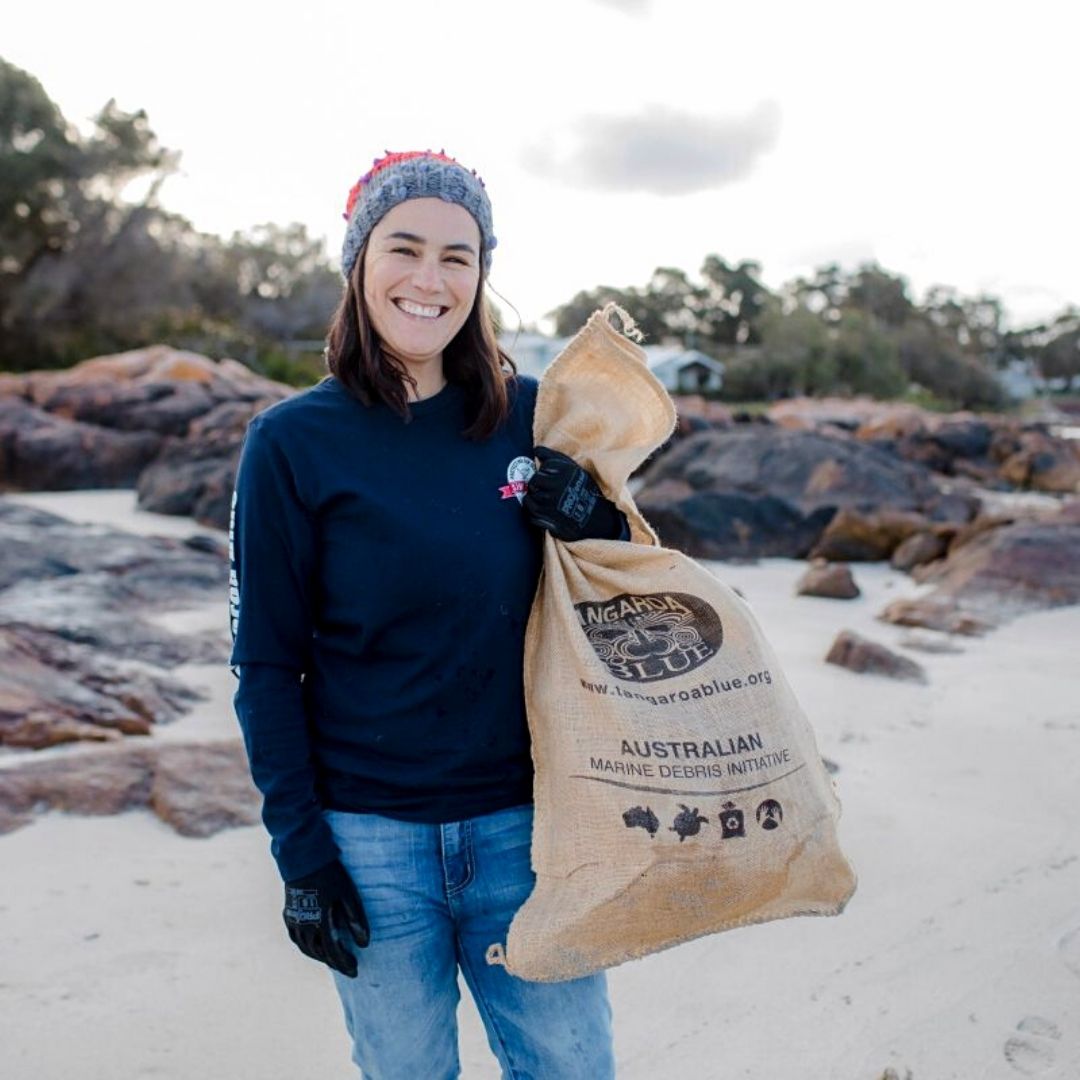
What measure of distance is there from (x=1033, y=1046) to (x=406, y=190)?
2.14m

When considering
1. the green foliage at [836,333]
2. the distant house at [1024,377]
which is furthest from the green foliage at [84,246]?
the distant house at [1024,377]

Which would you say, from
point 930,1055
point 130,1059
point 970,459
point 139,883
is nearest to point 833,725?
point 930,1055

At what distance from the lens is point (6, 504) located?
7754 millimetres

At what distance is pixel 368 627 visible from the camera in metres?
1.71

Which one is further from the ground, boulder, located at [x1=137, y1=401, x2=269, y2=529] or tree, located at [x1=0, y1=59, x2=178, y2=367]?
tree, located at [x1=0, y1=59, x2=178, y2=367]

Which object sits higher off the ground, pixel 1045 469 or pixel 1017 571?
pixel 1017 571

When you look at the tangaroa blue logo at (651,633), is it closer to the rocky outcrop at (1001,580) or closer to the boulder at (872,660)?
the boulder at (872,660)

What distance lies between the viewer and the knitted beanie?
1.80 meters

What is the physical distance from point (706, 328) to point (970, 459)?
41.5m

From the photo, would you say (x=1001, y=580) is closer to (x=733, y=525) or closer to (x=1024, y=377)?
(x=733, y=525)

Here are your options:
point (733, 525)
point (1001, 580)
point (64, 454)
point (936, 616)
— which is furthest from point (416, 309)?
point (64, 454)

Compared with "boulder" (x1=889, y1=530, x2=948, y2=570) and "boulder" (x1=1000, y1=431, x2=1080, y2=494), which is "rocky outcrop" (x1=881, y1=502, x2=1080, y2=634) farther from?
"boulder" (x1=1000, y1=431, x2=1080, y2=494)

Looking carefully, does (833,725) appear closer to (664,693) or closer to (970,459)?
(664,693)

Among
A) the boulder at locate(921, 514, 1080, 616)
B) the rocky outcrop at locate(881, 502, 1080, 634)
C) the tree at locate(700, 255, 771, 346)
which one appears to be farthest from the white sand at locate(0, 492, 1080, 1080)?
the tree at locate(700, 255, 771, 346)
